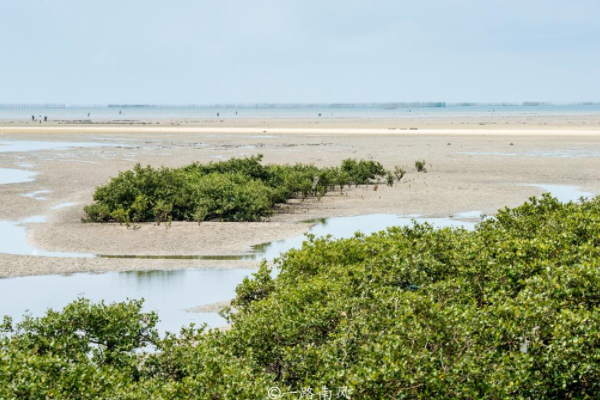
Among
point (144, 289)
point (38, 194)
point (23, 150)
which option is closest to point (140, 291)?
point (144, 289)

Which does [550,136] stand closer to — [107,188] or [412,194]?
[412,194]

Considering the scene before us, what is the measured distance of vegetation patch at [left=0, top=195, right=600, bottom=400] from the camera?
21.3 ft

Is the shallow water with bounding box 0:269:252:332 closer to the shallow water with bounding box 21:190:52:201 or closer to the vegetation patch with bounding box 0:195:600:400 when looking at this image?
the vegetation patch with bounding box 0:195:600:400

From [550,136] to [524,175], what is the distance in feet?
123

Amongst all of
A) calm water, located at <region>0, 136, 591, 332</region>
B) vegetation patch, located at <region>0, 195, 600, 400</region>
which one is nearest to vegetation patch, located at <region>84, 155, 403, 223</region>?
calm water, located at <region>0, 136, 591, 332</region>

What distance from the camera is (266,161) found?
46.4 m

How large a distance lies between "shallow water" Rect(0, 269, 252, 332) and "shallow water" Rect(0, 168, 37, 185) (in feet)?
66.3

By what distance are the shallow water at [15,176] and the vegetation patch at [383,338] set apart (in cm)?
2764

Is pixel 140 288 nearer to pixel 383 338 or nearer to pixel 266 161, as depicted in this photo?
pixel 383 338

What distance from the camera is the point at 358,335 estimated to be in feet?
24.1

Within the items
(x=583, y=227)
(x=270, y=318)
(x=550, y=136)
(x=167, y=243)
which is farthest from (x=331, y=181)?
(x=550, y=136)

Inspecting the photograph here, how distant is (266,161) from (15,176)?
15.5 metres

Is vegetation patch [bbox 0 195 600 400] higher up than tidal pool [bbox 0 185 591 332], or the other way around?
vegetation patch [bbox 0 195 600 400]

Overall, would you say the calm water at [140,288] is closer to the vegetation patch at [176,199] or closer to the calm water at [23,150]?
the vegetation patch at [176,199]
